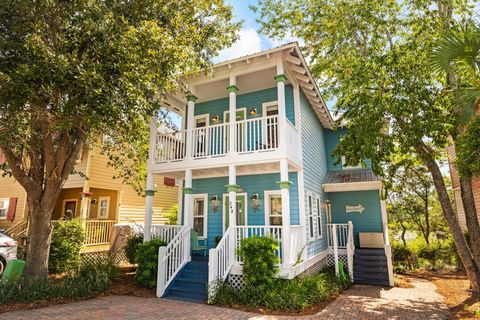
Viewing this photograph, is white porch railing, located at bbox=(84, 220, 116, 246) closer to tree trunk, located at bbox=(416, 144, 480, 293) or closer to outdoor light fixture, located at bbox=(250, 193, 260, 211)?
outdoor light fixture, located at bbox=(250, 193, 260, 211)

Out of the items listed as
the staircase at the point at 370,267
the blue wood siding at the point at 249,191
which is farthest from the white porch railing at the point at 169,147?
the staircase at the point at 370,267

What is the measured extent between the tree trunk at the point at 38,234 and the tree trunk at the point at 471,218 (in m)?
12.5

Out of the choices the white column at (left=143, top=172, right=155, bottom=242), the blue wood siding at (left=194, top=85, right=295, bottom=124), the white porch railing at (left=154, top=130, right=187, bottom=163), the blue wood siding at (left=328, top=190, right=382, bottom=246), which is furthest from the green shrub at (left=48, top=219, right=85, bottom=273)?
the blue wood siding at (left=328, top=190, right=382, bottom=246)

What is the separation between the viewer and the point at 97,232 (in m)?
13.6

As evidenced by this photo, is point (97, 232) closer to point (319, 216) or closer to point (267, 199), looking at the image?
point (267, 199)

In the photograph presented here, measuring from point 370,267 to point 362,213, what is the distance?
2865mm

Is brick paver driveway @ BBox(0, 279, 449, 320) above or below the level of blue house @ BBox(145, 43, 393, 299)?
below

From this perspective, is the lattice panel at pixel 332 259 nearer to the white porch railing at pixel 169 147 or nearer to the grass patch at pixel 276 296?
the grass patch at pixel 276 296

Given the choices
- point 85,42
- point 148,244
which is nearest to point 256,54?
point 85,42

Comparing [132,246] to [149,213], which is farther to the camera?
[132,246]

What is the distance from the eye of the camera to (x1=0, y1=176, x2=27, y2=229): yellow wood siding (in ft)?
54.0

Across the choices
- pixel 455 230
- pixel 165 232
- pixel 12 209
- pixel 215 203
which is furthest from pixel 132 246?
pixel 455 230

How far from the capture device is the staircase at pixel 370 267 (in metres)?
11.2

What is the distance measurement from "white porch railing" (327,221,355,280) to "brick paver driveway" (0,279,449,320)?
2.40 m
